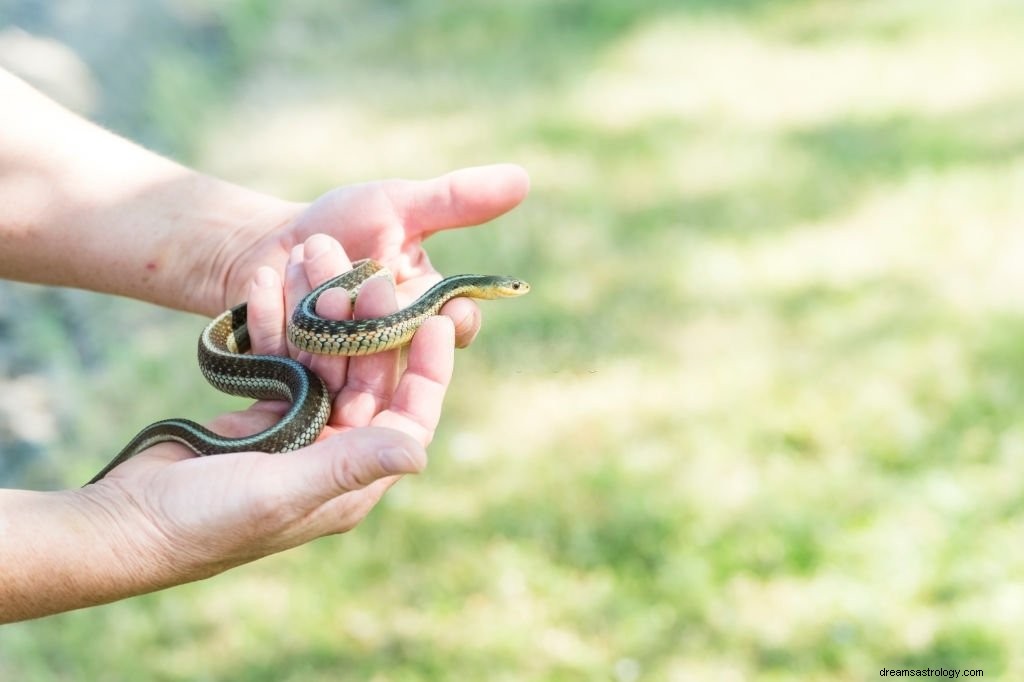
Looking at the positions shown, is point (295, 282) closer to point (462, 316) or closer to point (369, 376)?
point (369, 376)

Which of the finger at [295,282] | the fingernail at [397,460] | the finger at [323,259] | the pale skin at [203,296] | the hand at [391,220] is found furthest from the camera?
the finger at [295,282]

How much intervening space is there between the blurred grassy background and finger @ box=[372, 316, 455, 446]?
1.66m

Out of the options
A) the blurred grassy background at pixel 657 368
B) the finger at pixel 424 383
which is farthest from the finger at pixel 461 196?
the blurred grassy background at pixel 657 368

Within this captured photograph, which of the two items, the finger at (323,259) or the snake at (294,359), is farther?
the finger at (323,259)

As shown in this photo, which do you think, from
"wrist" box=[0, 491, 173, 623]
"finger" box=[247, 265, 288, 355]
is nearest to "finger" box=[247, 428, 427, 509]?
"wrist" box=[0, 491, 173, 623]

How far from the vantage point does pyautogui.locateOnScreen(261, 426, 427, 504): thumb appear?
2.83m

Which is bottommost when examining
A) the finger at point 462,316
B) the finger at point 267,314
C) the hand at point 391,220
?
the finger at point 462,316

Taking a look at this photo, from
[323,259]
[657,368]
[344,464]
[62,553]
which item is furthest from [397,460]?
[657,368]

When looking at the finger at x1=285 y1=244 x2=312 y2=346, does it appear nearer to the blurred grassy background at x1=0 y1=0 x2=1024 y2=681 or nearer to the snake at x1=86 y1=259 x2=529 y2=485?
the snake at x1=86 y1=259 x2=529 y2=485

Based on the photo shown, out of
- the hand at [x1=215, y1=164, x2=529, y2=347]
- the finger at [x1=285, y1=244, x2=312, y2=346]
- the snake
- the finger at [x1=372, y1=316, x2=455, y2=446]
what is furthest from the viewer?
the finger at [x1=285, y1=244, x2=312, y2=346]

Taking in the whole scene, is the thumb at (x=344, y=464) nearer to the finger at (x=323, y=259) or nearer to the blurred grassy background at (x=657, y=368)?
the finger at (x=323, y=259)

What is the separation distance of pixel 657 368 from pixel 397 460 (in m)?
3.86

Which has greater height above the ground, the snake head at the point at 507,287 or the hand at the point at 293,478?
the snake head at the point at 507,287

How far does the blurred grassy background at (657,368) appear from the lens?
4.89m
